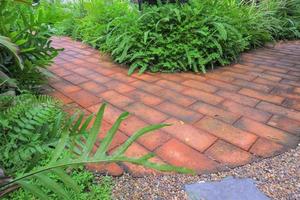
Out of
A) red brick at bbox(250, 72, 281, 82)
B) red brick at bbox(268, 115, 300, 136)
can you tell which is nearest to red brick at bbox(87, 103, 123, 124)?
red brick at bbox(268, 115, 300, 136)

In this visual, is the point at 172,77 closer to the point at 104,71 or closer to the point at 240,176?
the point at 104,71

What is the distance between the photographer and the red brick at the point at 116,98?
1920 millimetres

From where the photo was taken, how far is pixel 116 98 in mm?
2004

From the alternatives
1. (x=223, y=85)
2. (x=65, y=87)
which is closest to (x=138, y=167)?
(x=65, y=87)

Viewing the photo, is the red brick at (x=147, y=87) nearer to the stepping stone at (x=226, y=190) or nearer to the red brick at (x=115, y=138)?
the red brick at (x=115, y=138)

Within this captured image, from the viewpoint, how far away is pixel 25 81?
179 cm

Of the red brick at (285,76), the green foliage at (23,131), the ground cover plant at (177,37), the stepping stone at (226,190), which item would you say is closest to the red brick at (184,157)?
the stepping stone at (226,190)

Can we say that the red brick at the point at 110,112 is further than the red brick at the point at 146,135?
Yes

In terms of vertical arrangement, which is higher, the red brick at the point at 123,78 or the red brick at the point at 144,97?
the red brick at the point at 123,78


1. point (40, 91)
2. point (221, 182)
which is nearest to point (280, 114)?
point (221, 182)

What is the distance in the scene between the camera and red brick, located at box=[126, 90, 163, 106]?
6.38 feet

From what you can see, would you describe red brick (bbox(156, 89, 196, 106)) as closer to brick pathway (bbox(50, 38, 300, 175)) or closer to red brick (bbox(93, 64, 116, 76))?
brick pathway (bbox(50, 38, 300, 175))

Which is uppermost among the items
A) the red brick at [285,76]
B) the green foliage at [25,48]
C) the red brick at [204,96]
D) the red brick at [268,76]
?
the green foliage at [25,48]

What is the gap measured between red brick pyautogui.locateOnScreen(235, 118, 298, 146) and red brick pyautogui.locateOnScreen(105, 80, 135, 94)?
36.0 inches
